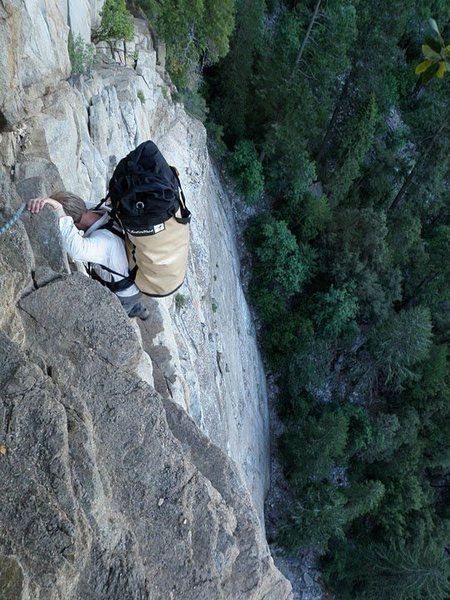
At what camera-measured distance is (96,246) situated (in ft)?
19.6

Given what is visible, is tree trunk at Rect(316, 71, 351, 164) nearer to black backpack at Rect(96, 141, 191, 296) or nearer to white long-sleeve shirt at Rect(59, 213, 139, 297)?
black backpack at Rect(96, 141, 191, 296)

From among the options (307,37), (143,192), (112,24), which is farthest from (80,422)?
(307,37)

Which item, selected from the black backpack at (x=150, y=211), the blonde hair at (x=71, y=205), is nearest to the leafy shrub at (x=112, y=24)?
the blonde hair at (x=71, y=205)

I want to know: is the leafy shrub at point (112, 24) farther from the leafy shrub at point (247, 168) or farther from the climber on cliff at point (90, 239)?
the leafy shrub at point (247, 168)

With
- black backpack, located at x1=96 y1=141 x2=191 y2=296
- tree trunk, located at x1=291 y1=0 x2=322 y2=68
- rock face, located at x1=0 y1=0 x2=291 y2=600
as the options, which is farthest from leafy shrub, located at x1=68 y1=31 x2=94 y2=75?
tree trunk, located at x1=291 y1=0 x2=322 y2=68

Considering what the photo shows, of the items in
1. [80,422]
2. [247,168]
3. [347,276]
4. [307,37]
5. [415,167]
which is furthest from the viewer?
[415,167]

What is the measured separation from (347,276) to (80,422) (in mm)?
19604

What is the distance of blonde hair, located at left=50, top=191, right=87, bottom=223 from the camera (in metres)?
6.22

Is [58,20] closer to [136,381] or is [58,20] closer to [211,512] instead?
[136,381]

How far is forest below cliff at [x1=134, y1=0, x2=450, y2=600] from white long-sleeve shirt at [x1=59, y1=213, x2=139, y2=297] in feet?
49.1

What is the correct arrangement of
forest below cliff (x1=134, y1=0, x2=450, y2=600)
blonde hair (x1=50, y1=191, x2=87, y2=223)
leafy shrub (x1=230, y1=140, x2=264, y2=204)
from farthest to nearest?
1. leafy shrub (x1=230, y1=140, x2=264, y2=204)
2. forest below cliff (x1=134, y1=0, x2=450, y2=600)
3. blonde hair (x1=50, y1=191, x2=87, y2=223)

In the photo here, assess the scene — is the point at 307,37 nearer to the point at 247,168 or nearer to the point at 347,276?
the point at 247,168

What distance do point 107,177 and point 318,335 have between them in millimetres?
15847

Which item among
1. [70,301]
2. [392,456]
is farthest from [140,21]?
[392,456]
